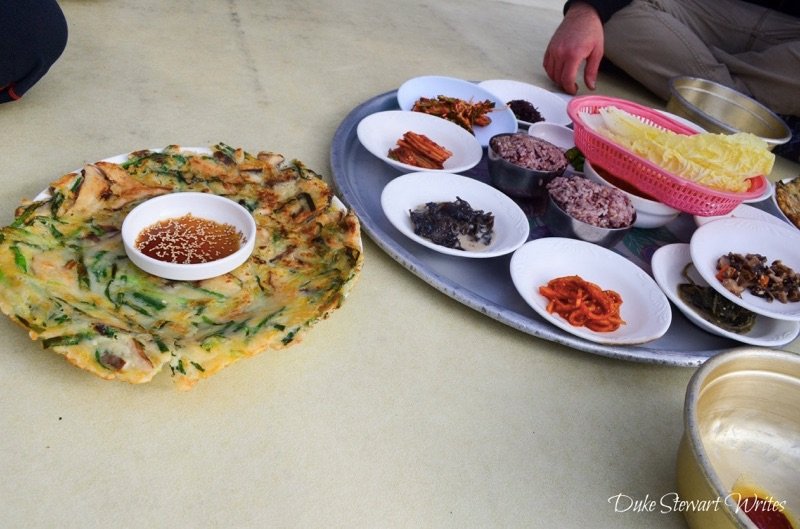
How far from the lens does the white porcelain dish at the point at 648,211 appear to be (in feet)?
8.48

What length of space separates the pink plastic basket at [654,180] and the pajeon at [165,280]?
136 centimetres

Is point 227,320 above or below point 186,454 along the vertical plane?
above

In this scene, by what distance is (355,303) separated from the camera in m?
2.03

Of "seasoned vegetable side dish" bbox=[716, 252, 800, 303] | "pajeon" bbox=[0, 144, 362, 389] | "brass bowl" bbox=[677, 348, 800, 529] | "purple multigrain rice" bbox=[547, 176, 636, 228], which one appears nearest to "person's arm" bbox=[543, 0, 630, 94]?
"purple multigrain rice" bbox=[547, 176, 636, 228]

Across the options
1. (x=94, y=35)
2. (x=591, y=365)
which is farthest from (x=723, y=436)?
(x=94, y=35)

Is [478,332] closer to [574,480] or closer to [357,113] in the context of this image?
[574,480]

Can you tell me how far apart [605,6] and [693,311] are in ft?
9.52

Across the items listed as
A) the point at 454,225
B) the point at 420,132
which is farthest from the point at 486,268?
the point at 420,132

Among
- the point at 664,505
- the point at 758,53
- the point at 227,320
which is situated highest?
the point at 758,53

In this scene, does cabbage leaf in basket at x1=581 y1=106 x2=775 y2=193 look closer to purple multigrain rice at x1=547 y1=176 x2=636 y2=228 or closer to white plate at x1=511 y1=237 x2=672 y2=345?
purple multigrain rice at x1=547 y1=176 x2=636 y2=228

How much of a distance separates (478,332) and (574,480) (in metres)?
0.58

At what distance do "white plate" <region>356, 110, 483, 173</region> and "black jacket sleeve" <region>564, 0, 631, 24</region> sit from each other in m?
1.98

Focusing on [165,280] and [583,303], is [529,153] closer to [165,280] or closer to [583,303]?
[583,303]

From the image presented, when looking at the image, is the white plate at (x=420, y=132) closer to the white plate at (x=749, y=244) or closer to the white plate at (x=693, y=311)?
the white plate at (x=693, y=311)
